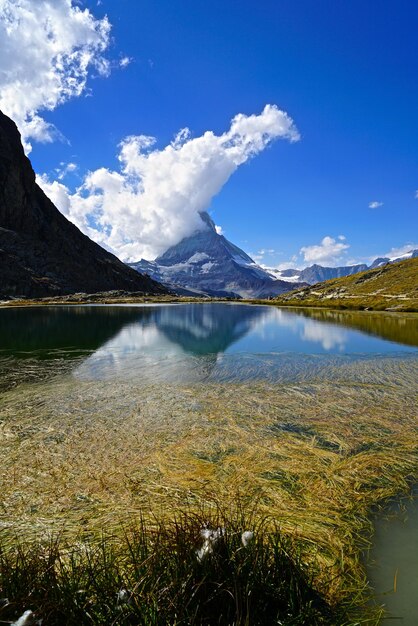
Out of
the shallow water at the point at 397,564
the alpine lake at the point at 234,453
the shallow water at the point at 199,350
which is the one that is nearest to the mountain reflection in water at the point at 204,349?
the shallow water at the point at 199,350

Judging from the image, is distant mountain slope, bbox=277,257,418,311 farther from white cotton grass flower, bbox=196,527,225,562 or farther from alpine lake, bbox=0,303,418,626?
white cotton grass flower, bbox=196,527,225,562

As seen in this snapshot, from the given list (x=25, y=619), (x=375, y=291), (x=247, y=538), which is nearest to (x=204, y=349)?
(x=247, y=538)

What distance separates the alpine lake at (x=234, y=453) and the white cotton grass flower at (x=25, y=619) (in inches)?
139

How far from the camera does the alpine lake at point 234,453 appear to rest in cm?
668

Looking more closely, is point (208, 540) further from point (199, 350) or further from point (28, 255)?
point (28, 255)

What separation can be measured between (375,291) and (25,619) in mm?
135115

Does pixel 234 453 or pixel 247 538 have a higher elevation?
pixel 247 538

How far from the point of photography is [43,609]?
367cm

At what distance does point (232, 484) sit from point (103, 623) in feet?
16.9

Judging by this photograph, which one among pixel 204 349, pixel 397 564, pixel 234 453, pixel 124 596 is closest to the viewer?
pixel 124 596

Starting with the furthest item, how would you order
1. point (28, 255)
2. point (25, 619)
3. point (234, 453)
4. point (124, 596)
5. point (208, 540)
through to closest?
point (28, 255) → point (234, 453) → point (208, 540) → point (124, 596) → point (25, 619)

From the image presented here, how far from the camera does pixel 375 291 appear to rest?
403 feet

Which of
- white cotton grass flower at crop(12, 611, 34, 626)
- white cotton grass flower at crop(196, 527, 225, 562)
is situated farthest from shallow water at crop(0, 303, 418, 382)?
white cotton grass flower at crop(12, 611, 34, 626)

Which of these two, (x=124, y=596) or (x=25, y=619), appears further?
(x=124, y=596)
